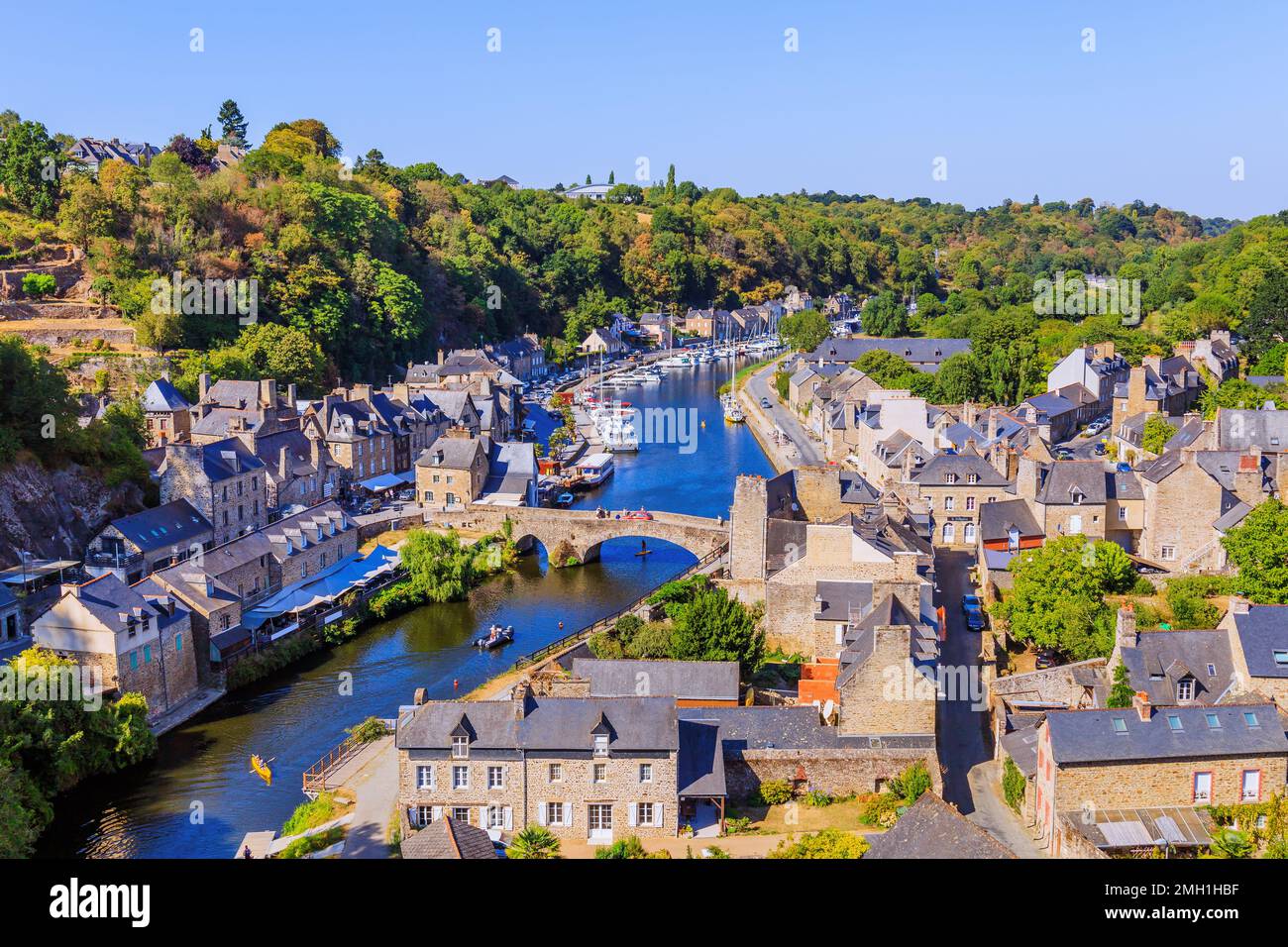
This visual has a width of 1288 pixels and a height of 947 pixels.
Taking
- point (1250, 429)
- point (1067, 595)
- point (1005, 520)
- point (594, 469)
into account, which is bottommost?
point (1067, 595)

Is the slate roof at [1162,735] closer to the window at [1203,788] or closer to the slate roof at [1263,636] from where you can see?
the window at [1203,788]

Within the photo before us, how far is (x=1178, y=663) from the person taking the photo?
22.2m

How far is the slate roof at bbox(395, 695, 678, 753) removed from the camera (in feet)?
64.7

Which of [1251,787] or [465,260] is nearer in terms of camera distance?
[1251,787]

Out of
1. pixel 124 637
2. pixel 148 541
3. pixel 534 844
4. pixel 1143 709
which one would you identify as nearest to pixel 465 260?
pixel 148 541

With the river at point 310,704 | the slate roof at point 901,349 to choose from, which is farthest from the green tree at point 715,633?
the slate roof at point 901,349

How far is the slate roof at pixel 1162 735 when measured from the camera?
1897cm

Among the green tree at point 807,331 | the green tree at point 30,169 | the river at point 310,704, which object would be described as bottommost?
the river at point 310,704

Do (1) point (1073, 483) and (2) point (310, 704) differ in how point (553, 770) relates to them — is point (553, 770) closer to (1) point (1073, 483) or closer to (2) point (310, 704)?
(2) point (310, 704)

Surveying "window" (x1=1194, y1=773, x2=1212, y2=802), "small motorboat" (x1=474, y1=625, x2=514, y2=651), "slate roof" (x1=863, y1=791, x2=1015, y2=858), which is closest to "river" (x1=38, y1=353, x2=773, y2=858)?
"small motorboat" (x1=474, y1=625, x2=514, y2=651)

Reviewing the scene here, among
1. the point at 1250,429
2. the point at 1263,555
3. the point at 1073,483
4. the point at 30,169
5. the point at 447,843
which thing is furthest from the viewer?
the point at 30,169

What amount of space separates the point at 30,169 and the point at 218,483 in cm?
3186

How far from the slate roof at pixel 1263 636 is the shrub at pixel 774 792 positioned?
8768mm
